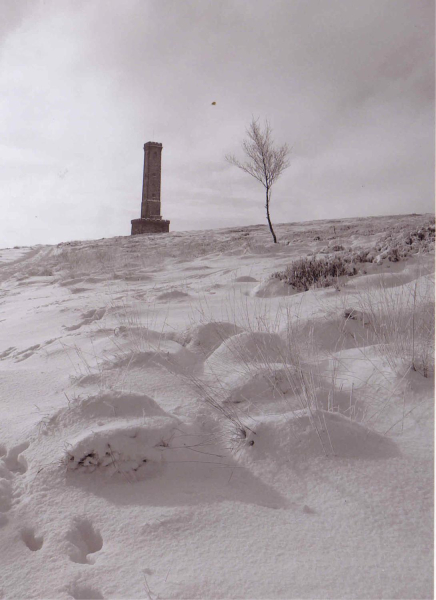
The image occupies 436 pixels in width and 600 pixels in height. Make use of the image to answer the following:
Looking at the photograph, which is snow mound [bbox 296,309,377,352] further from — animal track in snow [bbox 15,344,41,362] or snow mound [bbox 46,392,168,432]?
animal track in snow [bbox 15,344,41,362]

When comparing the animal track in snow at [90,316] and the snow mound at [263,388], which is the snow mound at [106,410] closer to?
the snow mound at [263,388]

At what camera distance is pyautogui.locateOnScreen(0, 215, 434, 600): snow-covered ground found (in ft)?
3.52

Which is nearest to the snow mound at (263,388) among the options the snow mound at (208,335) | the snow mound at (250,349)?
the snow mound at (250,349)

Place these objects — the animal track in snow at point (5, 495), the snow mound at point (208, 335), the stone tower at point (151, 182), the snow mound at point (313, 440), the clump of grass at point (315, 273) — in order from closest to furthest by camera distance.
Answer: the animal track in snow at point (5, 495) < the snow mound at point (313, 440) < the snow mound at point (208, 335) < the clump of grass at point (315, 273) < the stone tower at point (151, 182)

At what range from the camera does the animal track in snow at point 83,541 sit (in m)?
1.17

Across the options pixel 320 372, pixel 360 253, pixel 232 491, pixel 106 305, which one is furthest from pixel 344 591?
pixel 360 253

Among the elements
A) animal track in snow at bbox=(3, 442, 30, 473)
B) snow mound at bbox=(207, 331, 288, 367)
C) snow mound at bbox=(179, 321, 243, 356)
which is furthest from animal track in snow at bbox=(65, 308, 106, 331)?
animal track in snow at bbox=(3, 442, 30, 473)

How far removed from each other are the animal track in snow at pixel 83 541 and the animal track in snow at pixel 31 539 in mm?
88

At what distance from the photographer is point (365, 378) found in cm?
211

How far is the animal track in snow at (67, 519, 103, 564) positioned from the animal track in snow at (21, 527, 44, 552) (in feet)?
0.29

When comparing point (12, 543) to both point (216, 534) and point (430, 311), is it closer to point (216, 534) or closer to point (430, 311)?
point (216, 534)

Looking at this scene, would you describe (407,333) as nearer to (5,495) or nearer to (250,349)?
(250,349)

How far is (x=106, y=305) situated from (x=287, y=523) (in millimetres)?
3525

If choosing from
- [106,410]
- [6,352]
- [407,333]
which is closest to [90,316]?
[6,352]
